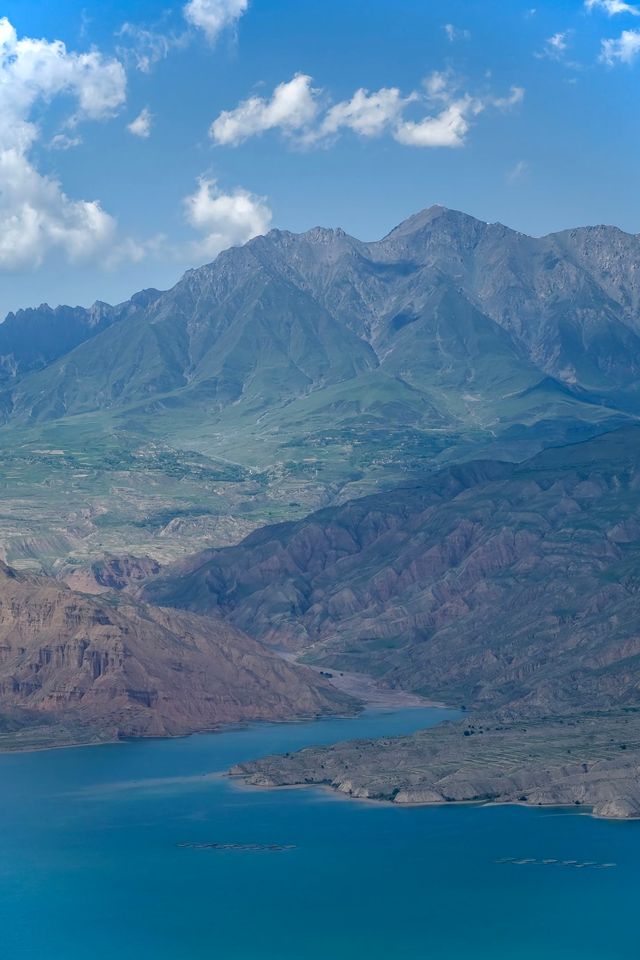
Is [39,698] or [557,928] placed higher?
[39,698]

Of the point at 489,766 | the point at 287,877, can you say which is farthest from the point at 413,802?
the point at 287,877

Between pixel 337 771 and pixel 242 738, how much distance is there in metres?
27.9

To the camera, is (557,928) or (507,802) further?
(507,802)

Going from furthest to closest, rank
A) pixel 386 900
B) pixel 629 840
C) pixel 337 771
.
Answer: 1. pixel 337 771
2. pixel 629 840
3. pixel 386 900

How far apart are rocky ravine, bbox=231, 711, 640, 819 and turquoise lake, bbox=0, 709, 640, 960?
280 centimetres

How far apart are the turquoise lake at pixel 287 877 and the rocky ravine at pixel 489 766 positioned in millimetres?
2804

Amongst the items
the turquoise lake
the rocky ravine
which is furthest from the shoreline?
the turquoise lake

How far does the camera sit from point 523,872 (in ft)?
430

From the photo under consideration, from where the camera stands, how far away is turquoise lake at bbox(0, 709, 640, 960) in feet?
375

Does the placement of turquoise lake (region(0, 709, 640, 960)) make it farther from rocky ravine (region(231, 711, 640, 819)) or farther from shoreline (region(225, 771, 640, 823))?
rocky ravine (region(231, 711, 640, 819))

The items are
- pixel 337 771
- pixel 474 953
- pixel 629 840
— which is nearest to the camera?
pixel 474 953

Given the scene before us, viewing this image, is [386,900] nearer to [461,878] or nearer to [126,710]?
[461,878]

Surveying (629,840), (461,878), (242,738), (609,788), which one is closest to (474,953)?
(461,878)

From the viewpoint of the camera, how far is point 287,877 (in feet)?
433
